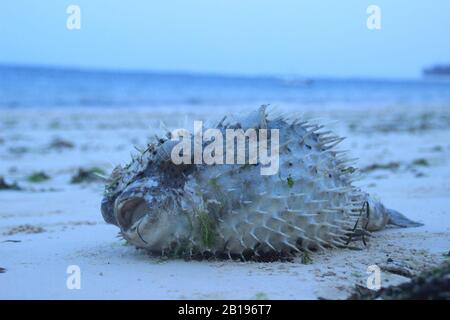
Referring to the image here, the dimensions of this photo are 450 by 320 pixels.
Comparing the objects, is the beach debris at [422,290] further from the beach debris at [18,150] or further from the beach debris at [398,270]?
the beach debris at [18,150]

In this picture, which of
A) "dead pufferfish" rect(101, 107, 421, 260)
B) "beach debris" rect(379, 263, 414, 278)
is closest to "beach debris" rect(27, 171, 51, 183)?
"dead pufferfish" rect(101, 107, 421, 260)

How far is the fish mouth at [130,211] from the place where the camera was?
11.2ft

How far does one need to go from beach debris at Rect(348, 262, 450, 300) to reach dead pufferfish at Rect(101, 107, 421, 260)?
74cm

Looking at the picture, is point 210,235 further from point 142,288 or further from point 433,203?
point 433,203

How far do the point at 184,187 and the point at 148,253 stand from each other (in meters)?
0.47

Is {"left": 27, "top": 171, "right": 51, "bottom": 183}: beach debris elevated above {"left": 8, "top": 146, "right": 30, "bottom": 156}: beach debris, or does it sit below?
below

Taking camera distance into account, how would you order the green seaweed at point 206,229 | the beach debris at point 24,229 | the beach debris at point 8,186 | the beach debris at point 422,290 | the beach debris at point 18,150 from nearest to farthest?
the beach debris at point 422,290
the green seaweed at point 206,229
the beach debris at point 24,229
the beach debris at point 8,186
the beach debris at point 18,150

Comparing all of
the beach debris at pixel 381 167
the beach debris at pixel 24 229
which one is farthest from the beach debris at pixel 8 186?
the beach debris at pixel 381 167

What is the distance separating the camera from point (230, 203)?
337 cm

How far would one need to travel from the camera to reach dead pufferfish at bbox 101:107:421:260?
132 inches

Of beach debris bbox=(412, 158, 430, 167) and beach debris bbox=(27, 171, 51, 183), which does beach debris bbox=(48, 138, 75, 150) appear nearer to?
beach debris bbox=(27, 171, 51, 183)

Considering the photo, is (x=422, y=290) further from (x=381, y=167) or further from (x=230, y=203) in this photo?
(x=381, y=167)

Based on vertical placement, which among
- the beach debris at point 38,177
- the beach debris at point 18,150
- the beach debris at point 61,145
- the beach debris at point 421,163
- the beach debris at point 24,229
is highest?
the beach debris at point 61,145

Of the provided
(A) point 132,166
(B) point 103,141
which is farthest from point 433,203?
(B) point 103,141
